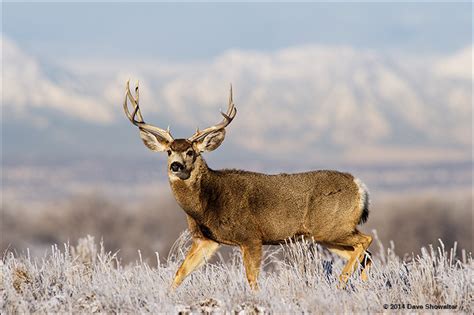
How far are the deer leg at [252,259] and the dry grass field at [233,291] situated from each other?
12 centimetres

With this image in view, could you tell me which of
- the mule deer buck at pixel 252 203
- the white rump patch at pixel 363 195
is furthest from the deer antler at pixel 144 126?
the white rump patch at pixel 363 195

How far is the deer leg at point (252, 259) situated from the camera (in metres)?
10.9

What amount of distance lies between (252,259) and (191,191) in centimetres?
119

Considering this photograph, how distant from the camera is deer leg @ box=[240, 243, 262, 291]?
10889 mm

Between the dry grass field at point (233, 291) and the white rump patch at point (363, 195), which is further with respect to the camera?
the white rump patch at point (363, 195)

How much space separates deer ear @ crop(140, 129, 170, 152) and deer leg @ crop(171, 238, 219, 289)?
1.28 m

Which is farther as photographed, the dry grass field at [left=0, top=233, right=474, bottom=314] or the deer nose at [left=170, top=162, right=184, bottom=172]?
the deer nose at [left=170, top=162, right=184, bottom=172]

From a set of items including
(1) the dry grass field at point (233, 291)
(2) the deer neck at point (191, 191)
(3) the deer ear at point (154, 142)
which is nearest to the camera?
(1) the dry grass field at point (233, 291)

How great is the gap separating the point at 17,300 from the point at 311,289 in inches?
119

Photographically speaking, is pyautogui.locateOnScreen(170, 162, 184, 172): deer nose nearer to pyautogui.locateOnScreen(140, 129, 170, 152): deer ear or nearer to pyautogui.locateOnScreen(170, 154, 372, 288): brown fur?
pyautogui.locateOnScreen(170, 154, 372, 288): brown fur

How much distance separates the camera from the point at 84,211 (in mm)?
64500

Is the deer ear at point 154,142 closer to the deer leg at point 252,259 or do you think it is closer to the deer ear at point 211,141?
the deer ear at point 211,141

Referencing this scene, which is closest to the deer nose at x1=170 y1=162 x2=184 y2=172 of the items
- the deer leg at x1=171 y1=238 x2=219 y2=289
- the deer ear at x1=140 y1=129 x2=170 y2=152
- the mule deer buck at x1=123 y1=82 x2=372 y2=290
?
the mule deer buck at x1=123 y1=82 x2=372 y2=290

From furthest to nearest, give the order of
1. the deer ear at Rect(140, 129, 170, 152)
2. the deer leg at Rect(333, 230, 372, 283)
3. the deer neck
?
1. the deer ear at Rect(140, 129, 170, 152)
2. the deer leg at Rect(333, 230, 372, 283)
3. the deer neck
